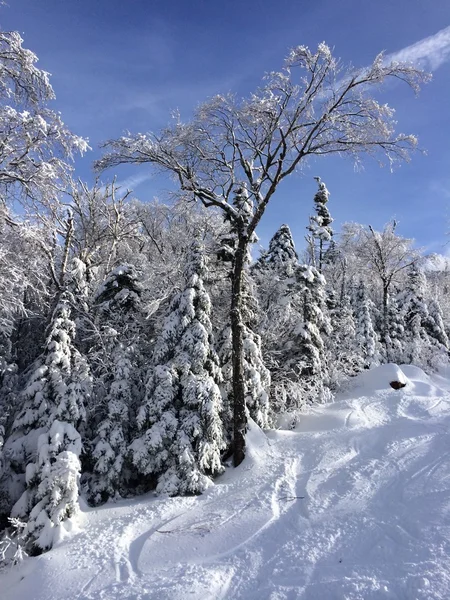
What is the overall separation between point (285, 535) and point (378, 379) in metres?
10.6

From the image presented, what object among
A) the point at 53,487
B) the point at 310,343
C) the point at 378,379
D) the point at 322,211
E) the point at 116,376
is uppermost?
the point at 322,211

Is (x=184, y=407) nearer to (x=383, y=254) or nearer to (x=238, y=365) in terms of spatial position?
(x=238, y=365)

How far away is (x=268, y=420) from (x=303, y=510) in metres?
4.33

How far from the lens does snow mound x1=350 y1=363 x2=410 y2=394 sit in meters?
15.5

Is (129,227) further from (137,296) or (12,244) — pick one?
(12,244)

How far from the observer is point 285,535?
6.85 metres

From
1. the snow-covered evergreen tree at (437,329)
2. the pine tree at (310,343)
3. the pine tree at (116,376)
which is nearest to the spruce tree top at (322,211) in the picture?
the snow-covered evergreen tree at (437,329)

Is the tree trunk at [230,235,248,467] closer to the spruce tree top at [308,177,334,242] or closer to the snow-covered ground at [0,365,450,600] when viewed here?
the snow-covered ground at [0,365,450,600]

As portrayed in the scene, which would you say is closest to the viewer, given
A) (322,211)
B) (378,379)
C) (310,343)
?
(310,343)

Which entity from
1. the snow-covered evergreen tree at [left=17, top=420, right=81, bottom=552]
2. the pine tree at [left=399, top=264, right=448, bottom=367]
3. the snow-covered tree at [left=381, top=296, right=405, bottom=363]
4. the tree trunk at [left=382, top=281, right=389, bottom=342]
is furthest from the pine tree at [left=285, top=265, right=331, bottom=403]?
the pine tree at [left=399, top=264, right=448, bottom=367]

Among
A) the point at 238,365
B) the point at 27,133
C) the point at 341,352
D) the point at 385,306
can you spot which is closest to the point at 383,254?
the point at 385,306

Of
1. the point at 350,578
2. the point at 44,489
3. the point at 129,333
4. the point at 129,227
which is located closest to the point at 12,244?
the point at 129,333

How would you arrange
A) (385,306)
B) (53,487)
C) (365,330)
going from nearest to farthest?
1. (53,487)
2. (385,306)
3. (365,330)

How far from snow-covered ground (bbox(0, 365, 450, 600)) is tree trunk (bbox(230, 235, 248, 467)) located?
39 centimetres
